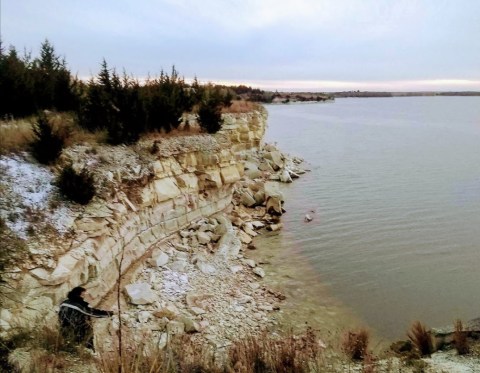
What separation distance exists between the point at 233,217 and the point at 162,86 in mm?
5920

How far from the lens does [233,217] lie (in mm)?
13477

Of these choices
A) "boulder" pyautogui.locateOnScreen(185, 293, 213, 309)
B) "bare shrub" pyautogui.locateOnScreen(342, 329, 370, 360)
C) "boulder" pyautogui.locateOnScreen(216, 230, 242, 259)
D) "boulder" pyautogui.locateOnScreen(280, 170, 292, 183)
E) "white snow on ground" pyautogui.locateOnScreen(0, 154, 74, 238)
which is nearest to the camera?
"bare shrub" pyautogui.locateOnScreen(342, 329, 370, 360)

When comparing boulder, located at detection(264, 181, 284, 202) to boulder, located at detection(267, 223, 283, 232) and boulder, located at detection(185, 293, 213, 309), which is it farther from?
boulder, located at detection(185, 293, 213, 309)

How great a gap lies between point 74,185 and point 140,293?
2.63 m

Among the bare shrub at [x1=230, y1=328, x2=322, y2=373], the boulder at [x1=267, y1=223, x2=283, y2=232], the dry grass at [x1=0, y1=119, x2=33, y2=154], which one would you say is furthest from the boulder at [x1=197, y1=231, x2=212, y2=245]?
the bare shrub at [x1=230, y1=328, x2=322, y2=373]

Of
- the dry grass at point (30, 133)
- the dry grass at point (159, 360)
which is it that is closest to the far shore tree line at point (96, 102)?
the dry grass at point (30, 133)

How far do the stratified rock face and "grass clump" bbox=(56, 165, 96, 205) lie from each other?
0.29 m

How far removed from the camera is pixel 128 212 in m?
9.27

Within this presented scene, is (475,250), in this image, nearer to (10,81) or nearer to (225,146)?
(225,146)

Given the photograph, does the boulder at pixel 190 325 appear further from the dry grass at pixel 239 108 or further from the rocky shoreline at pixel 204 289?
the dry grass at pixel 239 108

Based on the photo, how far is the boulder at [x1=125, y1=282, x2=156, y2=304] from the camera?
791 centimetres

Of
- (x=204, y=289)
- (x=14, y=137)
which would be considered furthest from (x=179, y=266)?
(x=14, y=137)

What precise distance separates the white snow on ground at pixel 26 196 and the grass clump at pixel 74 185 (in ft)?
0.72

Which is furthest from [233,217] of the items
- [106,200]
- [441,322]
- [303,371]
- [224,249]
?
[303,371]
